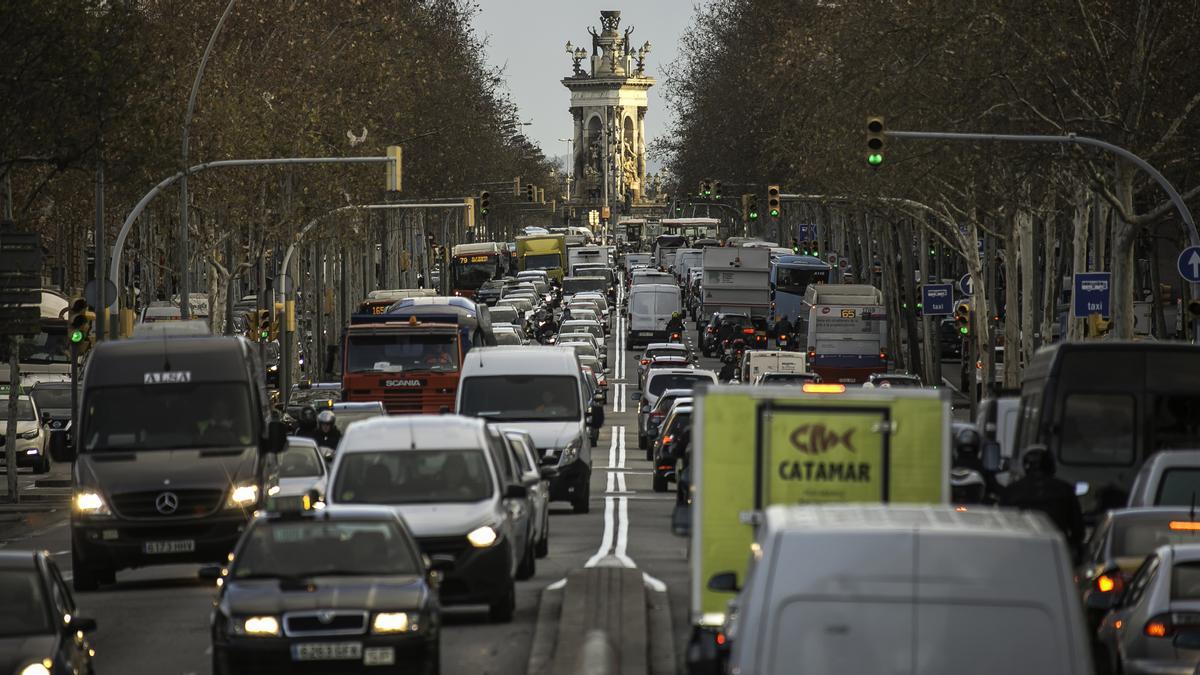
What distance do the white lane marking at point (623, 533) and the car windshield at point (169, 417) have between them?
3.95 meters

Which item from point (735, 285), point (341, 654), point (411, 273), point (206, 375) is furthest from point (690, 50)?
point (341, 654)

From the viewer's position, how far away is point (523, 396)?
1212 inches

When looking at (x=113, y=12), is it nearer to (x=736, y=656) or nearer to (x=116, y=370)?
(x=116, y=370)

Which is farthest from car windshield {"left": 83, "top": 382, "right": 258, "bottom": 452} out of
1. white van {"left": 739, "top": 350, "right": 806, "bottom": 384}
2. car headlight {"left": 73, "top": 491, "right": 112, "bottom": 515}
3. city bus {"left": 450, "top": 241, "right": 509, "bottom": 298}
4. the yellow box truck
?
city bus {"left": 450, "top": 241, "right": 509, "bottom": 298}

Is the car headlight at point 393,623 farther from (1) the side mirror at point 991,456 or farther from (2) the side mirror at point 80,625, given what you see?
(1) the side mirror at point 991,456

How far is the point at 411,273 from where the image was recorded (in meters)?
109

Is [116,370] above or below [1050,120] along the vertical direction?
below

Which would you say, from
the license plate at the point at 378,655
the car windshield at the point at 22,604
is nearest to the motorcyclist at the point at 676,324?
the license plate at the point at 378,655

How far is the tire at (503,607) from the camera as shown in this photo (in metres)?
18.7

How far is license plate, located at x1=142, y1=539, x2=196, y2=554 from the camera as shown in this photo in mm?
22219

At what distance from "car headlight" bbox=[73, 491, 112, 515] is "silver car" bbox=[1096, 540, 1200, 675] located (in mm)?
11116

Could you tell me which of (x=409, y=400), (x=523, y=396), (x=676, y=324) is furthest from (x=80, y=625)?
(x=676, y=324)

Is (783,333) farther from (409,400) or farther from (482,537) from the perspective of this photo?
(482,537)

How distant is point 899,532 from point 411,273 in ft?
331
